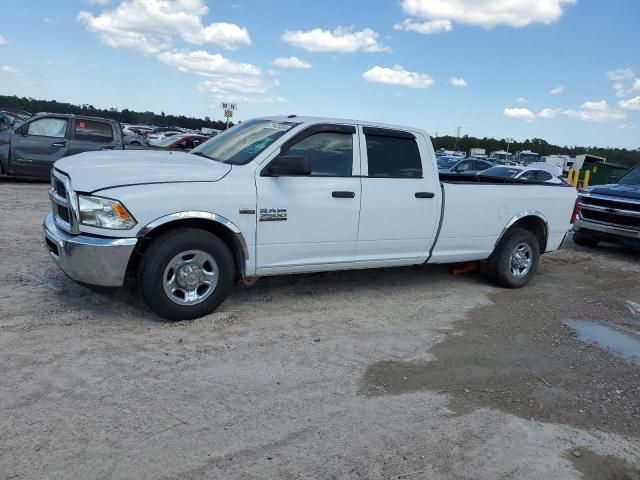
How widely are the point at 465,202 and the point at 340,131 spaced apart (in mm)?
1769

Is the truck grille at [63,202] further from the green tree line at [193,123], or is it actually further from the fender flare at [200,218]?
the green tree line at [193,123]

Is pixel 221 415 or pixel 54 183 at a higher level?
pixel 54 183

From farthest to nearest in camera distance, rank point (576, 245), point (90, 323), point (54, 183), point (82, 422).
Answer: point (576, 245), point (54, 183), point (90, 323), point (82, 422)

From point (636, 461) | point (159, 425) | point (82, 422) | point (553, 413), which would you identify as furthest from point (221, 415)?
point (636, 461)

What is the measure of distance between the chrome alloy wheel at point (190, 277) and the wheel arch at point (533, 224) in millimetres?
3700

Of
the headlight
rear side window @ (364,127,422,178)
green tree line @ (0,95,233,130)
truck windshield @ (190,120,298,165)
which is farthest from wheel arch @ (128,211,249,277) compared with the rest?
green tree line @ (0,95,233,130)

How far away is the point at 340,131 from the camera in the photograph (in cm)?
540

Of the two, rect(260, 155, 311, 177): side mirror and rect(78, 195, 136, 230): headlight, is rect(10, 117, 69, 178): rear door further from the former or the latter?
rect(260, 155, 311, 177): side mirror

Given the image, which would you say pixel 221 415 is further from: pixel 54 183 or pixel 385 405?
pixel 54 183

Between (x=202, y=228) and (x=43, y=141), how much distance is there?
1001 cm

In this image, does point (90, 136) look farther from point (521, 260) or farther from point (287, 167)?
point (521, 260)

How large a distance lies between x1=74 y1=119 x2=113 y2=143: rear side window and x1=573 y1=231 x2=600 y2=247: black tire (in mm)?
10951

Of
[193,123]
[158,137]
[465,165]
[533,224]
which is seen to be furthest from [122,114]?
[533,224]

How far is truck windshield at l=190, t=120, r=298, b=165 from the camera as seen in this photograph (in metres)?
5.06
